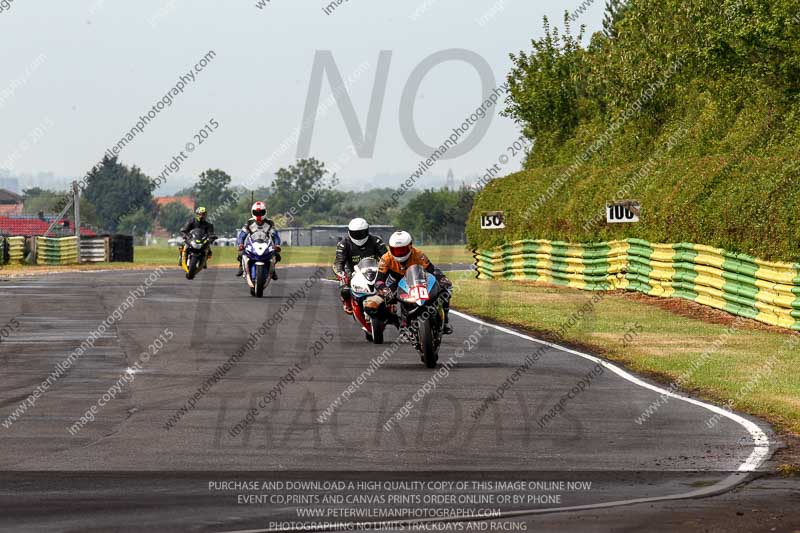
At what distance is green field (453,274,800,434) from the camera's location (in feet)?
49.0

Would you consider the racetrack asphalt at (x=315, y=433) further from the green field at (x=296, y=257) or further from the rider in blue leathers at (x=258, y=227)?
the green field at (x=296, y=257)

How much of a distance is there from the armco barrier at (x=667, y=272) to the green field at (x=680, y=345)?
51 centimetres

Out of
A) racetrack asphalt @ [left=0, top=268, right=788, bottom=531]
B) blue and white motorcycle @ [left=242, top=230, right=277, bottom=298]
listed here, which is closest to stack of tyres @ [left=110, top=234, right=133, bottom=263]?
blue and white motorcycle @ [left=242, top=230, right=277, bottom=298]

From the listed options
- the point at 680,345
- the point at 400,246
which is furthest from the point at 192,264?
the point at 400,246

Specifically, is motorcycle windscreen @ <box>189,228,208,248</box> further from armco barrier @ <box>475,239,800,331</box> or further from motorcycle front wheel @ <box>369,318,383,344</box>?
motorcycle front wheel @ <box>369,318,383,344</box>

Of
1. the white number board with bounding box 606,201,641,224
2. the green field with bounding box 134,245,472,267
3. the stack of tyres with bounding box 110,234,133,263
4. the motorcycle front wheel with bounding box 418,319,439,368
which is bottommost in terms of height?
the green field with bounding box 134,245,472,267

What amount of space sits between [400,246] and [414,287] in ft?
1.76

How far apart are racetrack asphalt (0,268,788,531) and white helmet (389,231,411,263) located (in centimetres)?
130

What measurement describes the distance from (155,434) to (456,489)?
11.1ft

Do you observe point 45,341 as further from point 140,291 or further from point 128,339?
point 140,291

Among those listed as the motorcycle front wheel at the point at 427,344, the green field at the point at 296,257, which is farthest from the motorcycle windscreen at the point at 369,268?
the green field at the point at 296,257

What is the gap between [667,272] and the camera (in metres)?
31.1

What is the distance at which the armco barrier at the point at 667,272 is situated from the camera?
23438 mm

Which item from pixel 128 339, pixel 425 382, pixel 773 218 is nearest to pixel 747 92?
pixel 773 218
